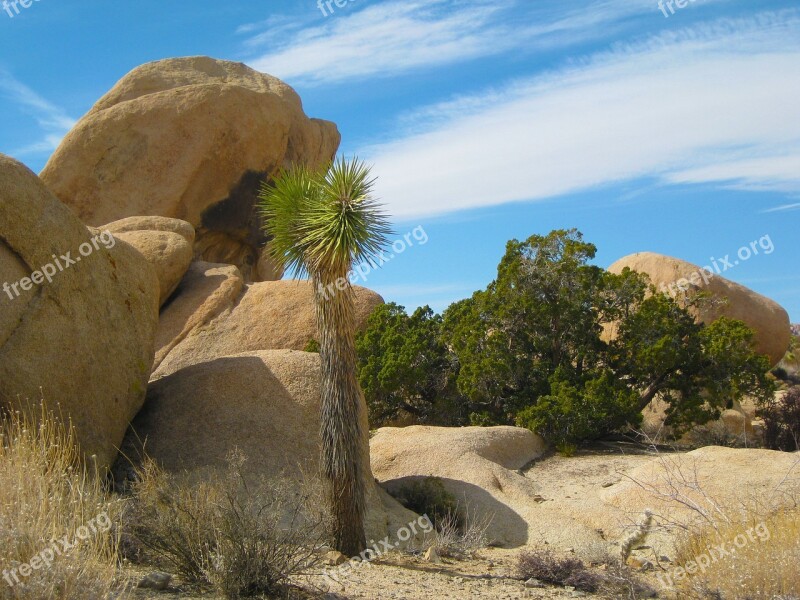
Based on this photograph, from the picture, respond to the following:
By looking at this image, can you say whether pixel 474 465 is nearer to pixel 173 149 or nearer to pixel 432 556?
pixel 432 556

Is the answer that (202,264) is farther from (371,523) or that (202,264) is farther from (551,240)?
(371,523)

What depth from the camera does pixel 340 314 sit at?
10773 mm

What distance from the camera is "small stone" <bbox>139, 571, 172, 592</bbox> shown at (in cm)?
795

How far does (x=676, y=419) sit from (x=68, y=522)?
1383 centimetres

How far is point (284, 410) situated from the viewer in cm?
1262

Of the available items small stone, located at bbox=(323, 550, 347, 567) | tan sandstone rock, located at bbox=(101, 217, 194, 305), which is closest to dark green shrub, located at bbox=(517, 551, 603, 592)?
small stone, located at bbox=(323, 550, 347, 567)

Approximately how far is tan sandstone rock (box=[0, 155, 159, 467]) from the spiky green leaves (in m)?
2.41

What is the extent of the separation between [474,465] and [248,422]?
13.8ft

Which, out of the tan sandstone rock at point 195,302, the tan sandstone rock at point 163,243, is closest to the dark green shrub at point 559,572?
the tan sandstone rock at point 195,302

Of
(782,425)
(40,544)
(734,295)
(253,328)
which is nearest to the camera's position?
(40,544)

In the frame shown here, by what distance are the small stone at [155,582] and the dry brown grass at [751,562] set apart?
5.27 metres

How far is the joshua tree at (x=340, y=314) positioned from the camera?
10562 millimetres

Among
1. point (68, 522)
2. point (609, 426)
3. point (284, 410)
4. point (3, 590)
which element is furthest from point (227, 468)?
point (609, 426)
